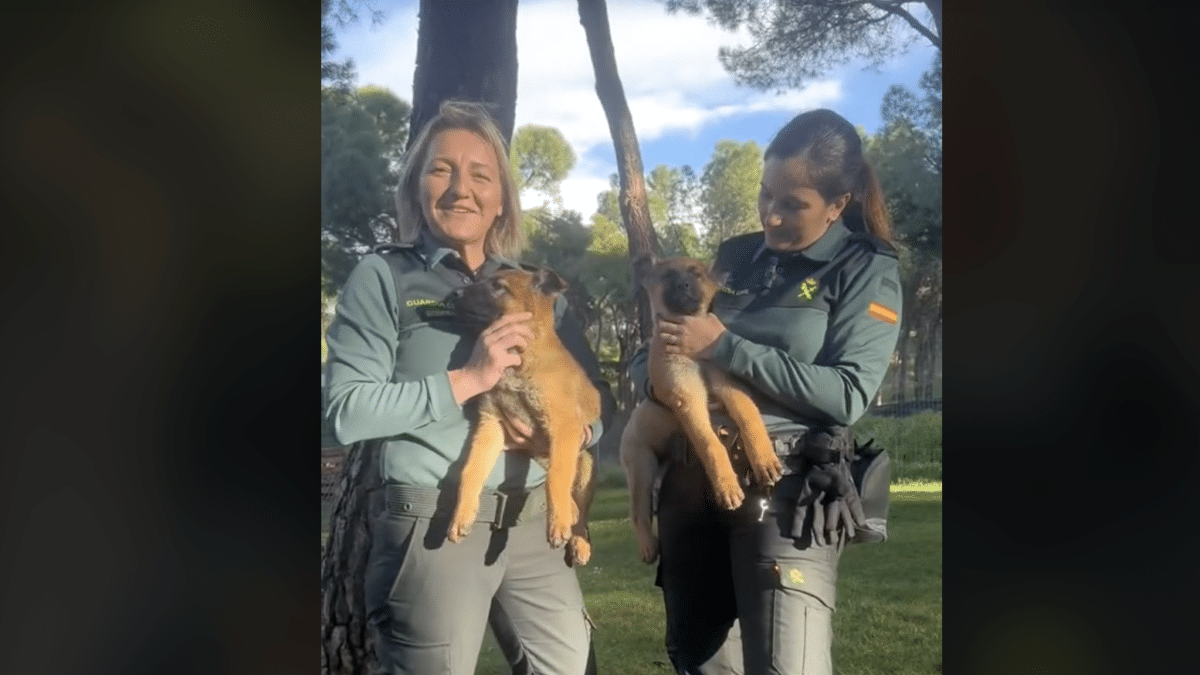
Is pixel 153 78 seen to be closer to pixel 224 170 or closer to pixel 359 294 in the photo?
Answer: pixel 224 170

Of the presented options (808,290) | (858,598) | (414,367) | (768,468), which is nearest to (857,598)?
(858,598)

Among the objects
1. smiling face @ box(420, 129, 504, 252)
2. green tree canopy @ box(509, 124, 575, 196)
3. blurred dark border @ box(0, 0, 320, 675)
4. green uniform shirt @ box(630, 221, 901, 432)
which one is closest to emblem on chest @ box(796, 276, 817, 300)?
green uniform shirt @ box(630, 221, 901, 432)

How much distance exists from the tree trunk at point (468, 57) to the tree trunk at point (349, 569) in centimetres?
99

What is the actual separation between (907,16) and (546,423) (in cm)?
158

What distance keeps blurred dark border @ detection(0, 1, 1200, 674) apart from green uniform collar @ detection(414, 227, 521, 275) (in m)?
0.41

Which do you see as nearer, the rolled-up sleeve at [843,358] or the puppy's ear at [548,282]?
the rolled-up sleeve at [843,358]

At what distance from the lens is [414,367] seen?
2.74 m

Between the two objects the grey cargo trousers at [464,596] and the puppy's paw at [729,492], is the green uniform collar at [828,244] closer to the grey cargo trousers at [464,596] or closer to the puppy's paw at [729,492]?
the puppy's paw at [729,492]

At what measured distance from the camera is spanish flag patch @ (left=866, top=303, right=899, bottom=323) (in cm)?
271

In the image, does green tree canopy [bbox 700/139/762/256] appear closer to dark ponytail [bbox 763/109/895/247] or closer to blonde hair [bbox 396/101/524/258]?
dark ponytail [bbox 763/109/895/247]

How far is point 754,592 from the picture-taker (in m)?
2.70

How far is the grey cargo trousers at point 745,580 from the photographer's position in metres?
2.69

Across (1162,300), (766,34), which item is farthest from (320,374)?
(1162,300)

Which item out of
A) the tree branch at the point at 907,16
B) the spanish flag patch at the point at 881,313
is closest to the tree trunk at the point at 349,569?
the spanish flag patch at the point at 881,313
